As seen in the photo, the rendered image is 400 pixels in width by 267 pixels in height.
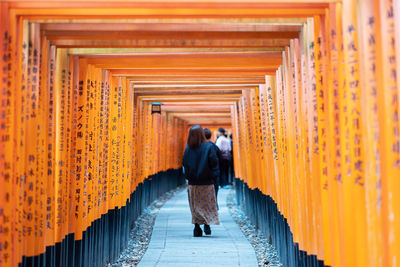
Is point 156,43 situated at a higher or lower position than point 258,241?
higher

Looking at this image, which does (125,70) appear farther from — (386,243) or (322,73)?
(386,243)

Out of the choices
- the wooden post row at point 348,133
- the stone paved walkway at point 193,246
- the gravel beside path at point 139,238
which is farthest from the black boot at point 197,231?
the wooden post row at point 348,133

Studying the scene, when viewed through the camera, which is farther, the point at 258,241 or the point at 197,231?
the point at 197,231

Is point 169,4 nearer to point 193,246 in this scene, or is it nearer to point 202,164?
point 202,164

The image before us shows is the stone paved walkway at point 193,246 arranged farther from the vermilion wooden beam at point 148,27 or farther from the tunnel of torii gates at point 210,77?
the vermilion wooden beam at point 148,27

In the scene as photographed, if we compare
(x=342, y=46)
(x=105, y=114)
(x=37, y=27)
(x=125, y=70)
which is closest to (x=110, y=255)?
(x=105, y=114)

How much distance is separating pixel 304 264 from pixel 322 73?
5.63 ft

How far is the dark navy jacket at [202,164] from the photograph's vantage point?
281 inches

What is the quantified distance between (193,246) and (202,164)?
1179 millimetres

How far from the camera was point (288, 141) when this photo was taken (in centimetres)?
455

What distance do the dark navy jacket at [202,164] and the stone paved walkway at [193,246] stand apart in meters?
0.90

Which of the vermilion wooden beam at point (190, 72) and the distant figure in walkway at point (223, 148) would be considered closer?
the vermilion wooden beam at point (190, 72)

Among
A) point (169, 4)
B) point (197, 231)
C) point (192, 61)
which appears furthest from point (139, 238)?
point (169, 4)

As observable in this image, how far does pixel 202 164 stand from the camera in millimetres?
7117
